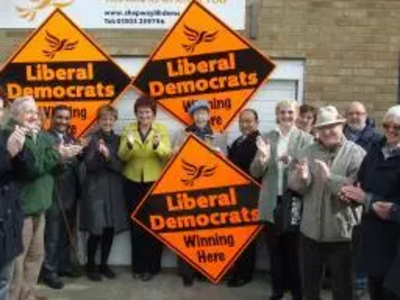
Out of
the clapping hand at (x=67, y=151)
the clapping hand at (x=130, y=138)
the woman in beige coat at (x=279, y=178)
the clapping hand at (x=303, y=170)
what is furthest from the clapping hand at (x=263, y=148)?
the clapping hand at (x=67, y=151)

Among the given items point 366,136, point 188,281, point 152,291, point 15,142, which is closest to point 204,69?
point 366,136

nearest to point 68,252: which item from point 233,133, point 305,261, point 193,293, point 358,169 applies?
point 193,293

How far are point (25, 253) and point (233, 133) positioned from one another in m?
2.94

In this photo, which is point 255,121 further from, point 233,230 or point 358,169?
point 358,169

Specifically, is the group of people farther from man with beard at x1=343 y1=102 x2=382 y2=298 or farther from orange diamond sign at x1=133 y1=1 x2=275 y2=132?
orange diamond sign at x1=133 y1=1 x2=275 y2=132

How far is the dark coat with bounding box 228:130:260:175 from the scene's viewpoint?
7.41 meters

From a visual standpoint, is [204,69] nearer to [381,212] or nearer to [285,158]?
[285,158]

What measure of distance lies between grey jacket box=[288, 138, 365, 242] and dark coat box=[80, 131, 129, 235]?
2442mm

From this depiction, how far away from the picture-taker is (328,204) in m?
5.62

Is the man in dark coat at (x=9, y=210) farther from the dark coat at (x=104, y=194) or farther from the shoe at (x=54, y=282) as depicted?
the dark coat at (x=104, y=194)

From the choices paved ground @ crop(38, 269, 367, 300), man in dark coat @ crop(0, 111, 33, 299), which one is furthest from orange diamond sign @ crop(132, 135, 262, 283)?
man in dark coat @ crop(0, 111, 33, 299)

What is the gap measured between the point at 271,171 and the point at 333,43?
1.99m

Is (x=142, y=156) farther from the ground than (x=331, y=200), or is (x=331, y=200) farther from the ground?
(x=142, y=156)

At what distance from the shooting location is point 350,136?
709cm
